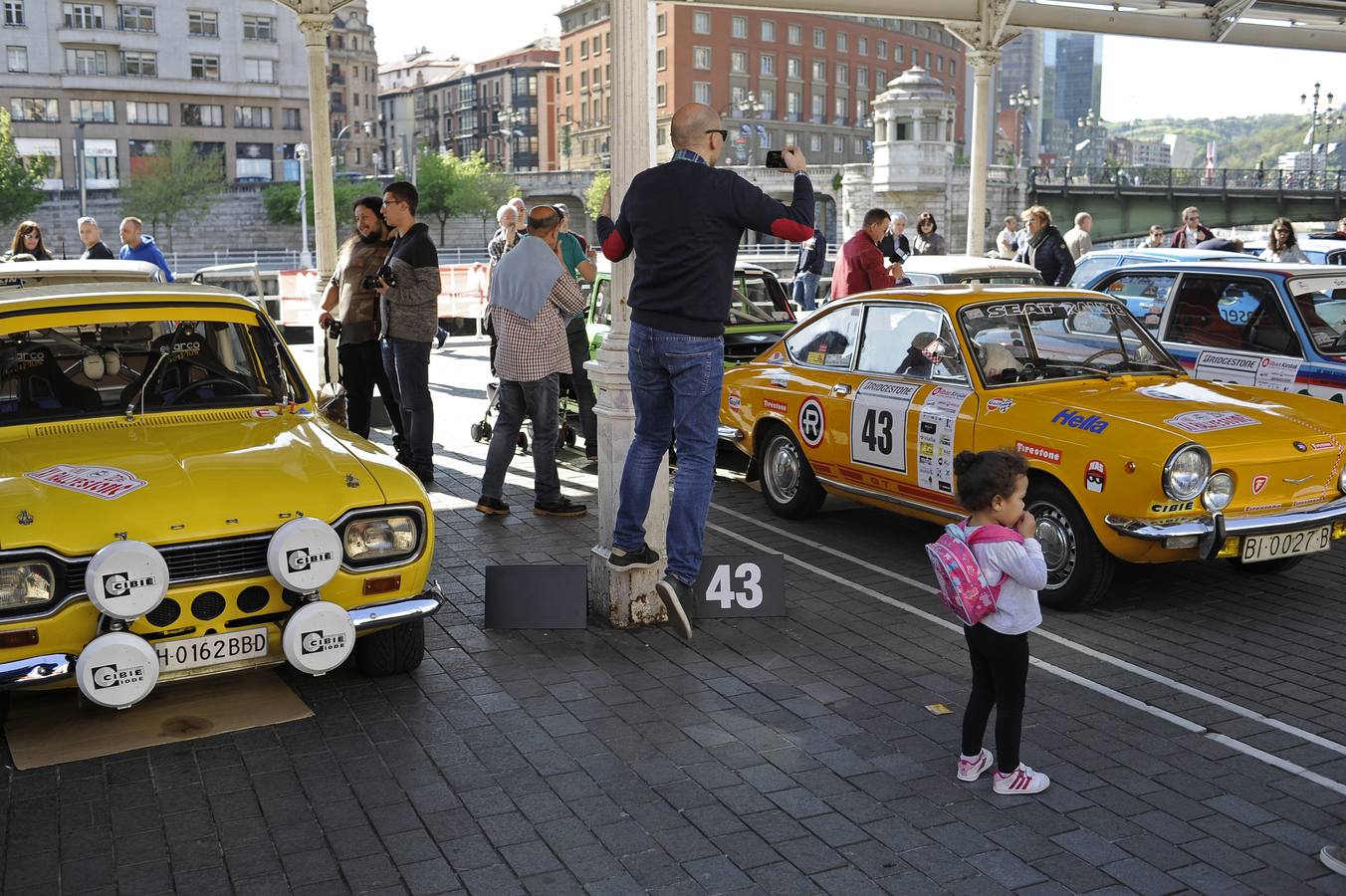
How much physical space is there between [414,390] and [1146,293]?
18.9 feet

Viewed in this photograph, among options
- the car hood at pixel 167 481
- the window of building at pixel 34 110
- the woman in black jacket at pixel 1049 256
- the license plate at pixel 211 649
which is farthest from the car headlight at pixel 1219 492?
the window of building at pixel 34 110

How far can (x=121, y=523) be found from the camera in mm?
4750

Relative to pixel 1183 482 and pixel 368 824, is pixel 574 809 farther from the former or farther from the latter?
pixel 1183 482

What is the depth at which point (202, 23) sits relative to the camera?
86.8 metres

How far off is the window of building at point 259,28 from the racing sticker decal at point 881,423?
294 feet

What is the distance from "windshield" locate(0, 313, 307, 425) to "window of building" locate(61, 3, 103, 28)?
89.3 metres

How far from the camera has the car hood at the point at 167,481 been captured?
4.73 meters

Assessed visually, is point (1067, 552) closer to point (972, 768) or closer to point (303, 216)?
point (972, 768)

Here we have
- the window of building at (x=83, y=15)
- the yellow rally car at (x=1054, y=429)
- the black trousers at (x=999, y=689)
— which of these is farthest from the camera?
the window of building at (x=83, y=15)

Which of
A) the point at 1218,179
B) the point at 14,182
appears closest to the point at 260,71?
the point at 14,182

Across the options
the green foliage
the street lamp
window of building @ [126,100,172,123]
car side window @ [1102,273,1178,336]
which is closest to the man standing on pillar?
car side window @ [1102,273,1178,336]

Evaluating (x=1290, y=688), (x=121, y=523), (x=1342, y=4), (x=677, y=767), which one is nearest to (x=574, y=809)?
(x=677, y=767)

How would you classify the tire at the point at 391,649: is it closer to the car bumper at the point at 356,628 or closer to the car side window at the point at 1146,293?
Result: the car bumper at the point at 356,628

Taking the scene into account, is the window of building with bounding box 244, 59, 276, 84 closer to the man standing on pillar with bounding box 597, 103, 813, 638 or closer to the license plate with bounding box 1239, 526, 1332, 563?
the man standing on pillar with bounding box 597, 103, 813, 638
